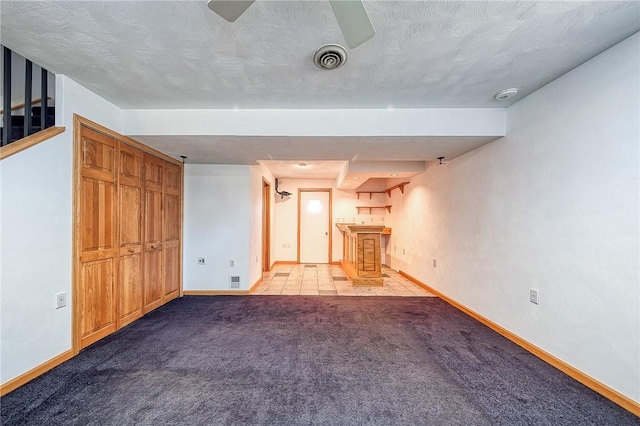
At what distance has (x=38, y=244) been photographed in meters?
1.85

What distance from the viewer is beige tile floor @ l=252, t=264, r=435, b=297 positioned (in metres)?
3.96

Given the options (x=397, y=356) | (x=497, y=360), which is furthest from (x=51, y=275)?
(x=497, y=360)

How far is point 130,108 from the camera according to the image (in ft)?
8.37

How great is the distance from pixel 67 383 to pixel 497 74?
4.00m

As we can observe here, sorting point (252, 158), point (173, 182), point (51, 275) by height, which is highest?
point (252, 158)

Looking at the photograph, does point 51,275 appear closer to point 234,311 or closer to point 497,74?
point 234,311

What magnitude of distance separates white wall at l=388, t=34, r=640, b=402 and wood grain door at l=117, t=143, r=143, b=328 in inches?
160

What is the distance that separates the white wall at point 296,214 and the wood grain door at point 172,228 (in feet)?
9.58

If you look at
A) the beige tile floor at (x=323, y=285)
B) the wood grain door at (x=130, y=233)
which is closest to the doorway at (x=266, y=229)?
the beige tile floor at (x=323, y=285)

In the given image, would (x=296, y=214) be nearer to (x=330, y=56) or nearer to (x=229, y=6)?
(x=330, y=56)

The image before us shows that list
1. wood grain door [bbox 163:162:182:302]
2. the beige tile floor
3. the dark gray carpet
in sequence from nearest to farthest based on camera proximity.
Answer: the dark gray carpet
wood grain door [bbox 163:162:182:302]
the beige tile floor

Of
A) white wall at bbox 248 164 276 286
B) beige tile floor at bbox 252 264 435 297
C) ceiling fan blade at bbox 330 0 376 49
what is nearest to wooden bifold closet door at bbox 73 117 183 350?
white wall at bbox 248 164 276 286

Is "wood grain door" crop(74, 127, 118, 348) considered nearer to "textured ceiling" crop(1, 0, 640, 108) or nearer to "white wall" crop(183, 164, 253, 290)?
"textured ceiling" crop(1, 0, 640, 108)

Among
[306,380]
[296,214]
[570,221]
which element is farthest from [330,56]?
[296,214]
